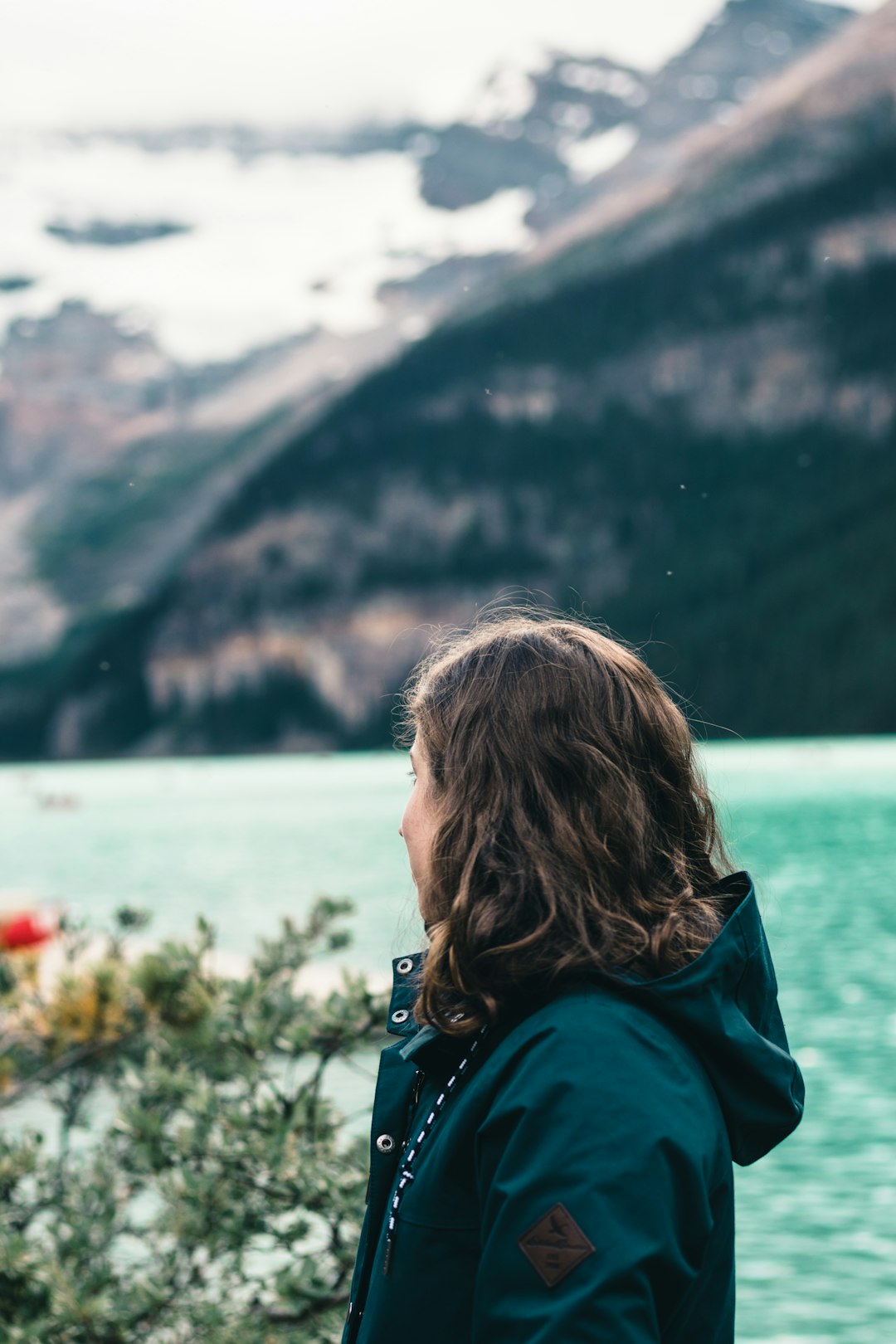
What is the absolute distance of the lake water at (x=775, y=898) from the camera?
8398 millimetres

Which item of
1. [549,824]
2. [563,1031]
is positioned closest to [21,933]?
[549,824]

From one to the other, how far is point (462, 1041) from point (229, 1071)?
7.44 ft

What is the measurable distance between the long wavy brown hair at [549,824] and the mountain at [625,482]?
110 m

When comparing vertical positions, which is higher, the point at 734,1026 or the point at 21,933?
the point at 734,1026

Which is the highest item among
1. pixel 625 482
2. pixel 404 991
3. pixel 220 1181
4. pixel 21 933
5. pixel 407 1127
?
pixel 625 482

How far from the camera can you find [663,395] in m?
135

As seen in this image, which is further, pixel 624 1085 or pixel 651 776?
pixel 651 776

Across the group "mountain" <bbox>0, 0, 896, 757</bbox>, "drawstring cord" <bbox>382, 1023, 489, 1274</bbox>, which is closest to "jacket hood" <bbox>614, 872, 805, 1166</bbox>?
"drawstring cord" <bbox>382, 1023, 489, 1274</bbox>

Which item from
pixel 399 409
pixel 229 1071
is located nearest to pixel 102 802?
pixel 399 409

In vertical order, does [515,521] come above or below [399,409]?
below

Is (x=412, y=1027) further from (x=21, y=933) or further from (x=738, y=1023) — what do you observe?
(x=21, y=933)

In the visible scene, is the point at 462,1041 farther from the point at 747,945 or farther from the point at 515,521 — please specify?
the point at 515,521

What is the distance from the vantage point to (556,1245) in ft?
3.76

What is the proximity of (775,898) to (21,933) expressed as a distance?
26.0ft
